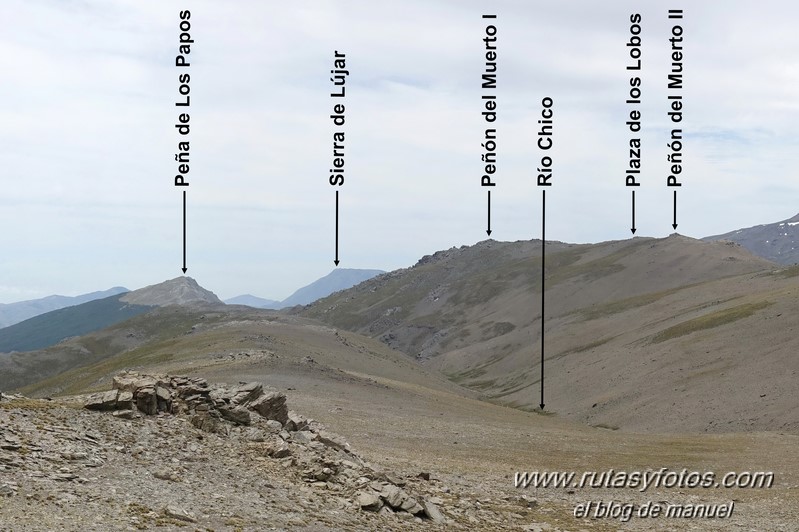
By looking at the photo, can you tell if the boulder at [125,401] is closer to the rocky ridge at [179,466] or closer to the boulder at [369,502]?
the rocky ridge at [179,466]

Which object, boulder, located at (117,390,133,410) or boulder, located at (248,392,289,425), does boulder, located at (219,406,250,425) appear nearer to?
boulder, located at (248,392,289,425)

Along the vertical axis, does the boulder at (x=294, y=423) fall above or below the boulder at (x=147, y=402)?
below

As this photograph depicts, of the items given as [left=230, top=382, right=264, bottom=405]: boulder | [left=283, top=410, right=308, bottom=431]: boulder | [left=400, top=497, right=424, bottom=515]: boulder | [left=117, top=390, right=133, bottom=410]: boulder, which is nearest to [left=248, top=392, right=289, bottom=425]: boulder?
[left=283, top=410, right=308, bottom=431]: boulder

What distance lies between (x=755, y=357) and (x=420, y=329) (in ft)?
414

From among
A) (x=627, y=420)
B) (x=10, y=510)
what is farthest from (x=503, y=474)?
(x=627, y=420)

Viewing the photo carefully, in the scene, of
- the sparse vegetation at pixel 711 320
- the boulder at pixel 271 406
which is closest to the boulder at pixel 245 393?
the boulder at pixel 271 406

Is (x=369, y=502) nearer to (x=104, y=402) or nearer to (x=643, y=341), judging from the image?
(x=104, y=402)

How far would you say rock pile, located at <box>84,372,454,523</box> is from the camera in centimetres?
2208

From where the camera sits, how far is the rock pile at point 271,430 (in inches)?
869

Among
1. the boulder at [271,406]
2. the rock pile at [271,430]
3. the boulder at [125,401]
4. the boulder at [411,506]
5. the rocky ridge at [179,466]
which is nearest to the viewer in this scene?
the rocky ridge at [179,466]

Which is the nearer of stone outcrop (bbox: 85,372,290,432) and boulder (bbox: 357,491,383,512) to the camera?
boulder (bbox: 357,491,383,512)

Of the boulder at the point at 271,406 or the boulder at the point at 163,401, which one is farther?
the boulder at the point at 271,406

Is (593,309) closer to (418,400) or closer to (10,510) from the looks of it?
Result: (418,400)

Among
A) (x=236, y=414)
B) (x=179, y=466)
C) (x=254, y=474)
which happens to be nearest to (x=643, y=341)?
(x=236, y=414)
